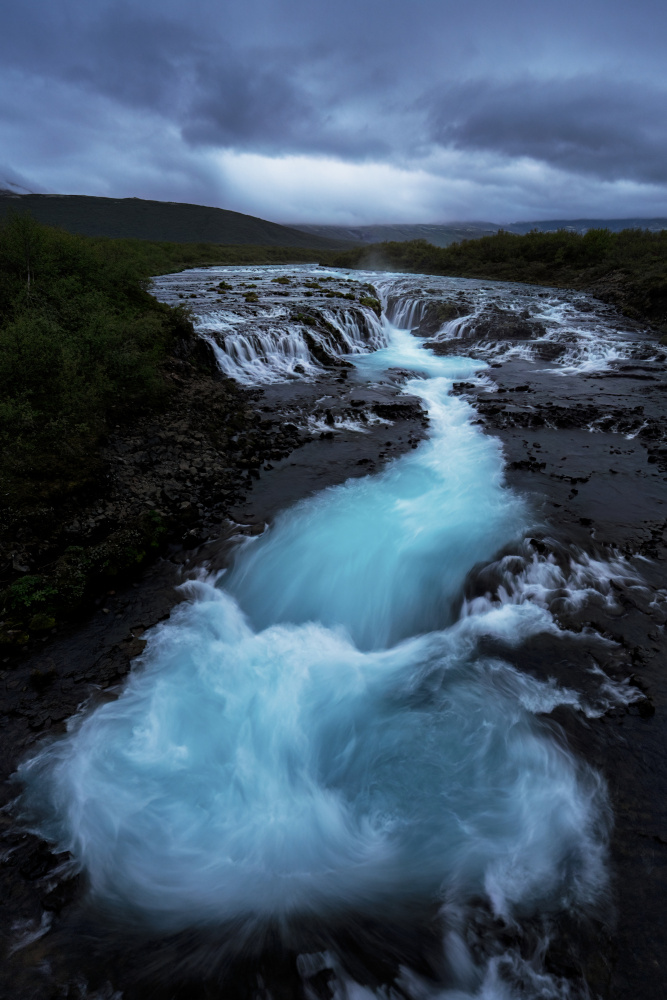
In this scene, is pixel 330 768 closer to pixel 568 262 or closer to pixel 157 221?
pixel 568 262

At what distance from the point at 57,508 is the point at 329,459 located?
7.48 metres

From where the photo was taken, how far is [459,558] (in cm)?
1018

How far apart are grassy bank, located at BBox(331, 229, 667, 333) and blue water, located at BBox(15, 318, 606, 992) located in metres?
32.5

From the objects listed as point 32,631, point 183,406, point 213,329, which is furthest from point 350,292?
point 32,631

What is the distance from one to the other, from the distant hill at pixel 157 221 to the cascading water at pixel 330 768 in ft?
507

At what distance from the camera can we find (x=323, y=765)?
6.65m

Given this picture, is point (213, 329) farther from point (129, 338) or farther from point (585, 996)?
point (585, 996)

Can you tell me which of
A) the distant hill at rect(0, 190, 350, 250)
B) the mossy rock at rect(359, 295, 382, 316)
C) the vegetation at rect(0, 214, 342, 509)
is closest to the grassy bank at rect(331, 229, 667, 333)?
the mossy rock at rect(359, 295, 382, 316)

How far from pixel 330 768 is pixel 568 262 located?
64.3 m

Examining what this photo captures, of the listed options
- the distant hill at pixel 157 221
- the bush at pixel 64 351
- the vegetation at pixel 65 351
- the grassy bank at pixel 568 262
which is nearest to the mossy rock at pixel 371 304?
the vegetation at pixel 65 351

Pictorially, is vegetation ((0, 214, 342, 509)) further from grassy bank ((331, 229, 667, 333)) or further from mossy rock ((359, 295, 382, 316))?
grassy bank ((331, 229, 667, 333))

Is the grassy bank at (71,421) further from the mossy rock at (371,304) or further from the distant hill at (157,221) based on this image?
the distant hill at (157,221)

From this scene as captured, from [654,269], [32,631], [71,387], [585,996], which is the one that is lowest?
[585,996]

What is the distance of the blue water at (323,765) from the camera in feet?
16.8
